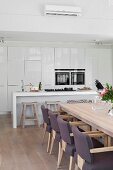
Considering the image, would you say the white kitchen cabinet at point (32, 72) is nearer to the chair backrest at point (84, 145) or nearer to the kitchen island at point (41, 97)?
the kitchen island at point (41, 97)

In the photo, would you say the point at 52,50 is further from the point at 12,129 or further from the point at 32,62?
the point at 12,129

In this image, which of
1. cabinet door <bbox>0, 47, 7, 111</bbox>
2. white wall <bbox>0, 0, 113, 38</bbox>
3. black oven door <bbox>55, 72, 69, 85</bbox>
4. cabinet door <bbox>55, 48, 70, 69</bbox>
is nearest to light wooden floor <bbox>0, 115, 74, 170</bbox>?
cabinet door <bbox>0, 47, 7, 111</bbox>

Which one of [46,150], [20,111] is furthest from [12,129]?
[46,150]

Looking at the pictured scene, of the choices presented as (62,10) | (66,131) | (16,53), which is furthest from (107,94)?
(16,53)

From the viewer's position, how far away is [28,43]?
28.5 ft

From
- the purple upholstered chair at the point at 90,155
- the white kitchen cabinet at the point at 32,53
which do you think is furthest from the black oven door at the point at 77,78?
the purple upholstered chair at the point at 90,155

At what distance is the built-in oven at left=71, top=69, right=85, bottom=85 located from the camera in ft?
29.5

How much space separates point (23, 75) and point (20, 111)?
210cm

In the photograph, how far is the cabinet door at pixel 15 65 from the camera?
27.9 ft

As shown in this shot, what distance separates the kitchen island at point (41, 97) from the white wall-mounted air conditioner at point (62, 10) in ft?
6.56

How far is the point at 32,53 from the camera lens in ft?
28.5

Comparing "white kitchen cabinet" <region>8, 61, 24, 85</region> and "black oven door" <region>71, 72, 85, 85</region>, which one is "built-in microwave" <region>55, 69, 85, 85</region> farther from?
"white kitchen cabinet" <region>8, 61, 24, 85</region>

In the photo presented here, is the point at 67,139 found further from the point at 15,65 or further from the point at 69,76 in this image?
the point at 69,76

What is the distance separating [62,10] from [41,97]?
7.46 ft
